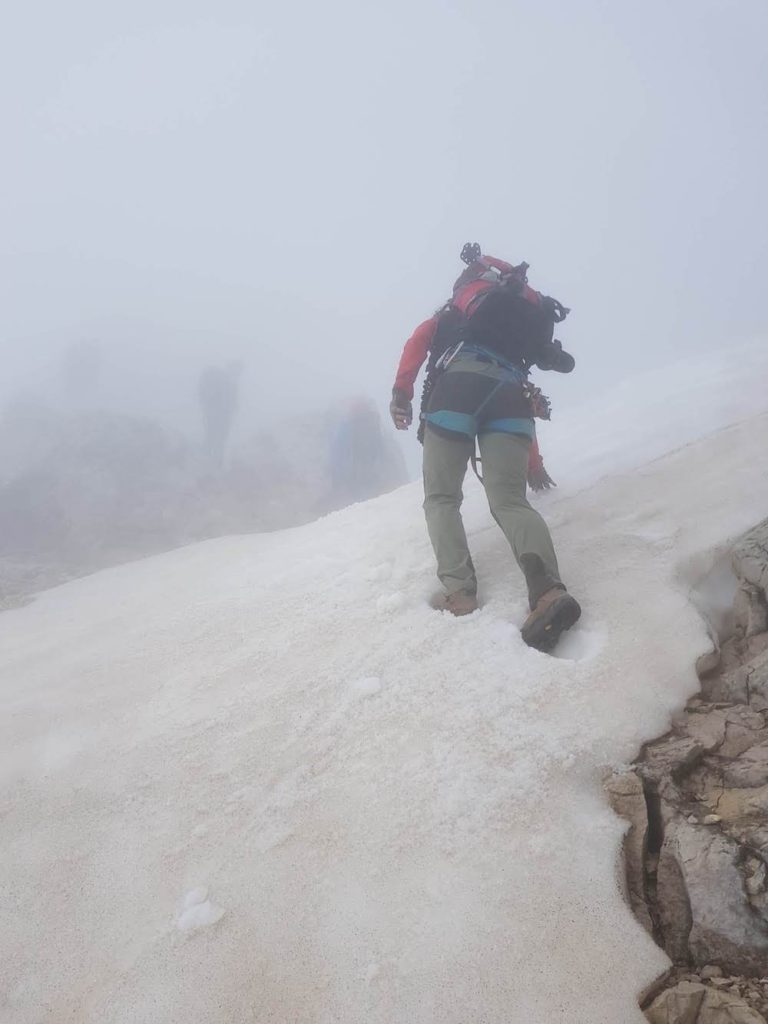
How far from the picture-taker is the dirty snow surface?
2.15 m

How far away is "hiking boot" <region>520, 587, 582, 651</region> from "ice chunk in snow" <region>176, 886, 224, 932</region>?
89.2 inches

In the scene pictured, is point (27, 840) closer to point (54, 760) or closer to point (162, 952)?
point (54, 760)

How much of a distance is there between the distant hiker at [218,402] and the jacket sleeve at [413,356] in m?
29.1

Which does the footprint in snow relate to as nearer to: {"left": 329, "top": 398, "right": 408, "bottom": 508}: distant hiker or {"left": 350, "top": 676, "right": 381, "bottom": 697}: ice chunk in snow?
{"left": 350, "top": 676, "right": 381, "bottom": 697}: ice chunk in snow

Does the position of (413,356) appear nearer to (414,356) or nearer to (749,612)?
(414,356)

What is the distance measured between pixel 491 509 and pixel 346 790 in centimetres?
237

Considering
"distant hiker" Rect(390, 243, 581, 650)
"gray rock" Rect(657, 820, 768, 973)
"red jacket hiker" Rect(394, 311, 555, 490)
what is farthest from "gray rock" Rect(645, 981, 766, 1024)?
"red jacket hiker" Rect(394, 311, 555, 490)

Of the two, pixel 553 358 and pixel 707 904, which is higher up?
pixel 553 358

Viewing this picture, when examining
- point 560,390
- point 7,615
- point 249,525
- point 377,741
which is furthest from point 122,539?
point 560,390

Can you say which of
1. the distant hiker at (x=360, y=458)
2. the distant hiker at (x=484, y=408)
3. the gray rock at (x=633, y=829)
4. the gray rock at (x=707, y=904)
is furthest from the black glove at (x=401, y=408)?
the distant hiker at (x=360, y=458)

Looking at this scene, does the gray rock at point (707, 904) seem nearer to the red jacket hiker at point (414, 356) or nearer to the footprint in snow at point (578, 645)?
the footprint in snow at point (578, 645)

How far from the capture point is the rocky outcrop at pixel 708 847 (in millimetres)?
1983

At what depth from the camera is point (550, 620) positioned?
12.2 ft

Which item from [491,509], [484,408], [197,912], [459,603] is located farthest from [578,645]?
[197,912]
